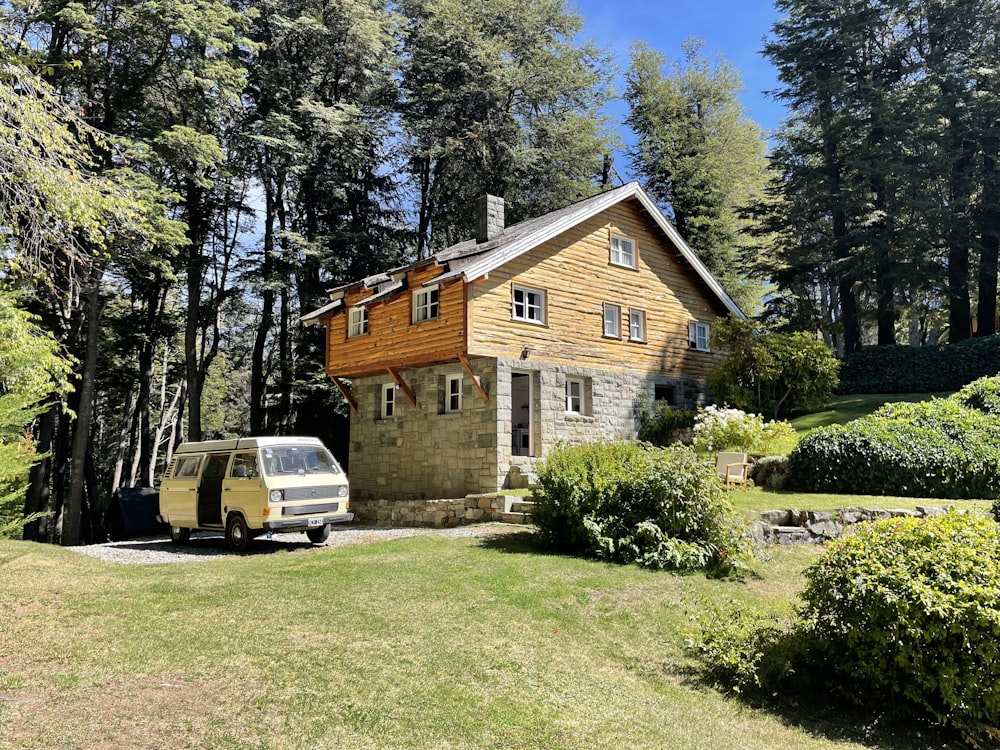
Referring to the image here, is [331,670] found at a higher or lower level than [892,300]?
lower

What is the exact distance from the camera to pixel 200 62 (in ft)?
78.2

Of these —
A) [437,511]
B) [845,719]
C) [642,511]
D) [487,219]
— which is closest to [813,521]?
[642,511]

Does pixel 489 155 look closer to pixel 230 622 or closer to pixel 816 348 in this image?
pixel 816 348

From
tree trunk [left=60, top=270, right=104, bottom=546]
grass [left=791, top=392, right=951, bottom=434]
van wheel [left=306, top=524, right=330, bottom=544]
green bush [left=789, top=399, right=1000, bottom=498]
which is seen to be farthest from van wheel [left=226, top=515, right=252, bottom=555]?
grass [left=791, top=392, right=951, bottom=434]

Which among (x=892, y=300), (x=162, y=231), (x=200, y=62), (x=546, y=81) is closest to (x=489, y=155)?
(x=546, y=81)

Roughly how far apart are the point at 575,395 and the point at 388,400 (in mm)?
6104

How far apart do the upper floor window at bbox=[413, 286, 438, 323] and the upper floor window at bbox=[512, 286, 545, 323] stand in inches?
92.8

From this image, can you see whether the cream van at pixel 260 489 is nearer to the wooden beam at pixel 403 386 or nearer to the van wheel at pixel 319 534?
the van wheel at pixel 319 534

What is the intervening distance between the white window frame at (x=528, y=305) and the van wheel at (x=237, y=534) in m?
9.42

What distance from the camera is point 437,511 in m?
17.1

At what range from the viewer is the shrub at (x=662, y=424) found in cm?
2239

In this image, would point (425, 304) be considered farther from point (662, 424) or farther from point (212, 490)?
point (662, 424)

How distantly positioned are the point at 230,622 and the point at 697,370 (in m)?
20.8

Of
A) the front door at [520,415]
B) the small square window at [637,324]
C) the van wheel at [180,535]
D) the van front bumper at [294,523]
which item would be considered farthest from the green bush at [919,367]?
the van wheel at [180,535]
